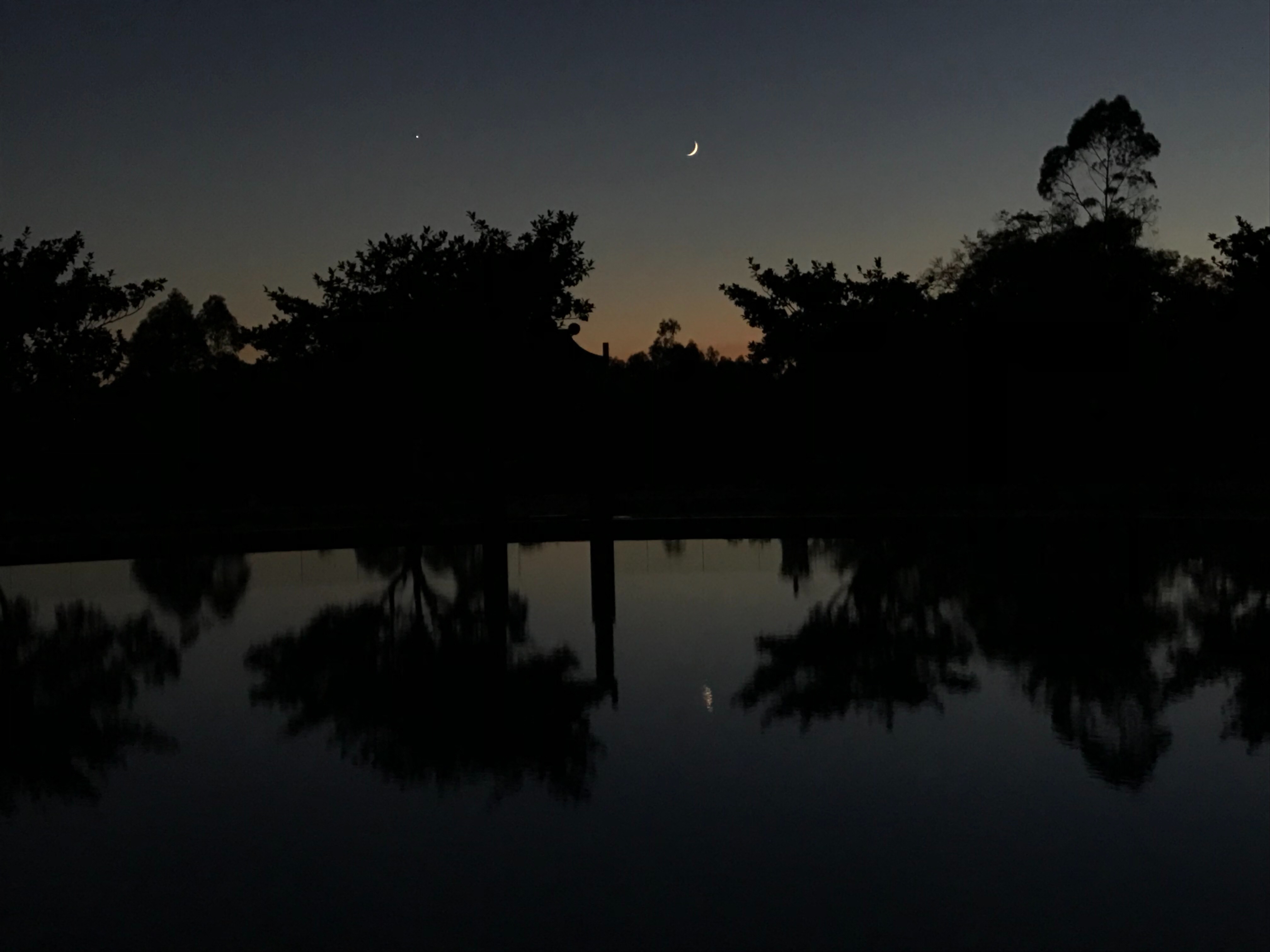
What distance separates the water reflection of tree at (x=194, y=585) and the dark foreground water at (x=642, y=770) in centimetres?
31

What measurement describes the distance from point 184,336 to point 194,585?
2430 inches

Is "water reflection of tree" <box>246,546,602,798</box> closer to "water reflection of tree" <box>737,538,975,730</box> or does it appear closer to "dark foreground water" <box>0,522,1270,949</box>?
"dark foreground water" <box>0,522,1270,949</box>

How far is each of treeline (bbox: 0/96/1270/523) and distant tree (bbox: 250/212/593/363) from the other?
108 mm

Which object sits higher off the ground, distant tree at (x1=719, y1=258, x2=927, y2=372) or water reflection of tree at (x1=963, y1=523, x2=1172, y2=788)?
distant tree at (x1=719, y1=258, x2=927, y2=372)

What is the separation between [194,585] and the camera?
2447 centimetres

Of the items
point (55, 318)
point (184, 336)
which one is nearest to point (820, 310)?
point (55, 318)

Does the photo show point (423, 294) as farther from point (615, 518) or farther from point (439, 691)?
point (439, 691)

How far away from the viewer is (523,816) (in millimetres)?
9547

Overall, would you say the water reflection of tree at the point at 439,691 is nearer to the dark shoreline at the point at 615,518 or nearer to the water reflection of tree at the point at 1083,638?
the water reflection of tree at the point at 1083,638

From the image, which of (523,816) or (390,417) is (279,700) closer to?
(523,816)

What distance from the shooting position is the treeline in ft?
121

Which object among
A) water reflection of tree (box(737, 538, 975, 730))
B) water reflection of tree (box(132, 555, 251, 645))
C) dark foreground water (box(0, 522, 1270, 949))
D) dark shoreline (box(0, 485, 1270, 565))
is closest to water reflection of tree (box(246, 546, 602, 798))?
dark foreground water (box(0, 522, 1270, 949))

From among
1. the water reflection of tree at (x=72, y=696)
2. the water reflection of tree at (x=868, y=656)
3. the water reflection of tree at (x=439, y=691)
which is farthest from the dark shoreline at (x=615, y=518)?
the water reflection of tree at (x=72, y=696)

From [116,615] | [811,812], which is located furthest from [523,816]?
[116,615]
